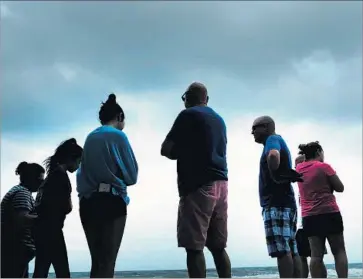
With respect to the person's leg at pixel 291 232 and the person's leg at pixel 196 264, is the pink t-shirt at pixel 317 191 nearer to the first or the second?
the person's leg at pixel 291 232

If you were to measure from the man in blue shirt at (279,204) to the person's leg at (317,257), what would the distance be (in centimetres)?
88

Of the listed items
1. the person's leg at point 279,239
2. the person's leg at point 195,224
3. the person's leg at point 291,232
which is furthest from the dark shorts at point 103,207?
the person's leg at point 291,232

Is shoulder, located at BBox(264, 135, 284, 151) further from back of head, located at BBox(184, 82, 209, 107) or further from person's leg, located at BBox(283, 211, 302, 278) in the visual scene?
back of head, located at BBox(184, 82, 209, 107)

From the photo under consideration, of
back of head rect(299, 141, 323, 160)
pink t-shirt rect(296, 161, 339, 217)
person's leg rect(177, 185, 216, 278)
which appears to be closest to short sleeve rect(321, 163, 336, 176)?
pink t-shirt rect(296, 161, 339, 217)

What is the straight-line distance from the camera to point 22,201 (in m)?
5.50

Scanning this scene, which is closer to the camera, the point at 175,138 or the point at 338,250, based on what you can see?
the point at 175,138

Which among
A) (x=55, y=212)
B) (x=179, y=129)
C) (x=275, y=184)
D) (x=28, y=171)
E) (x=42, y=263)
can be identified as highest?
(x=179, y=129)

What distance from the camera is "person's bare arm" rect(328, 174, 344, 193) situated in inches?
233

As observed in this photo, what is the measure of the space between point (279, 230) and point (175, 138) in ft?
4.60

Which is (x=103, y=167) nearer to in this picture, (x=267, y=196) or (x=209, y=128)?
(x=209, y=128)

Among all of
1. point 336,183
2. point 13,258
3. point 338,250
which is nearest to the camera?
point 13,258

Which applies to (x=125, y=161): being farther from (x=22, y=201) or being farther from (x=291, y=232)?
(x=291, y=232)

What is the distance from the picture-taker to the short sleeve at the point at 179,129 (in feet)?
15.1

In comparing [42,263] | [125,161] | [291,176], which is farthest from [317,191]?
[42,263]
